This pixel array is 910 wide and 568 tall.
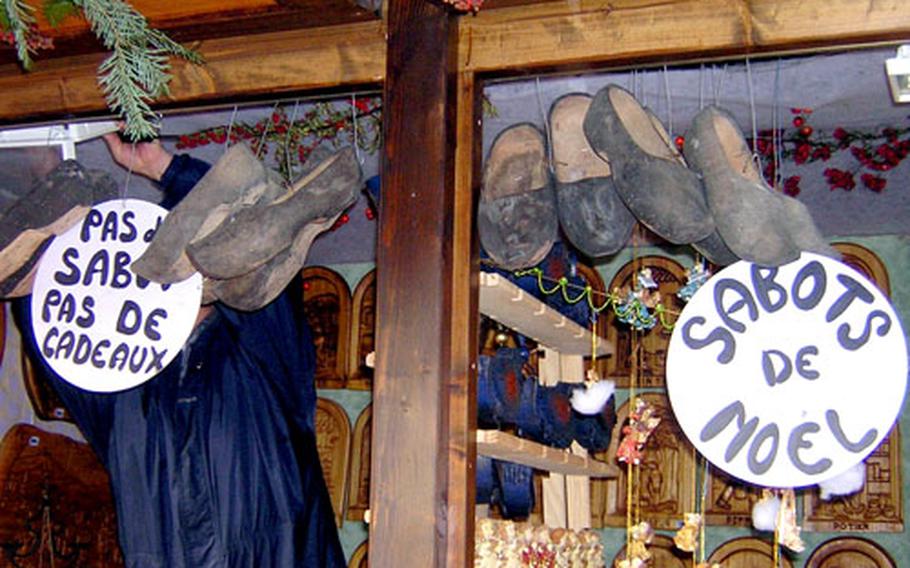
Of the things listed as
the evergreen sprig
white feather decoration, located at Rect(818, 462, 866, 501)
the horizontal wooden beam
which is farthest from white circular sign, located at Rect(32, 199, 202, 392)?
white feather decoration, located at Rect(818, 462, 866, 501)

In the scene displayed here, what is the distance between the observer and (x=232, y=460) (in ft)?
12.2

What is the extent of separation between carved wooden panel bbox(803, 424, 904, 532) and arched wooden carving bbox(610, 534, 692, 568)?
18.1 inches

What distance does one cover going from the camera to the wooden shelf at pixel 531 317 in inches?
116

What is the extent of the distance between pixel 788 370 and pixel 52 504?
3.63m

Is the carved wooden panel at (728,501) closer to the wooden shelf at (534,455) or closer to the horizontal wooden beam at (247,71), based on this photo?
the wooden shelf at (534,455)

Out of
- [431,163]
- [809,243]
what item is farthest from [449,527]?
[809,243]

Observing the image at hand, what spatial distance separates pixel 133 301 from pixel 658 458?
254cm

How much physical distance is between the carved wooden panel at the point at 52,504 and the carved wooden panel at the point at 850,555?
9.39 ft

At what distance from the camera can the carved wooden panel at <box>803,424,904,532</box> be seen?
14.9 ft

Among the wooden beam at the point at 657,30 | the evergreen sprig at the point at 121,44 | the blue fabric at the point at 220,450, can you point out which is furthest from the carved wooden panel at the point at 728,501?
the evergreen sprig at the point at 121,44

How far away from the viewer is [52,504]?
525 centimetres

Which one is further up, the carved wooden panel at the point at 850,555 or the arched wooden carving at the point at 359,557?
the carved wooden panel at the point at 850,555

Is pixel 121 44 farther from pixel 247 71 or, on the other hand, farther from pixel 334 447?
pixel 334 447

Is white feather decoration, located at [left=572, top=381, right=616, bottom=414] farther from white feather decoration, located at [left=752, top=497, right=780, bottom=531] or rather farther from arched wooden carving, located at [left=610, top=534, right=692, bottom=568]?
arched wooden carving, located at [left=610, top=534, right=692, bottom=568]
